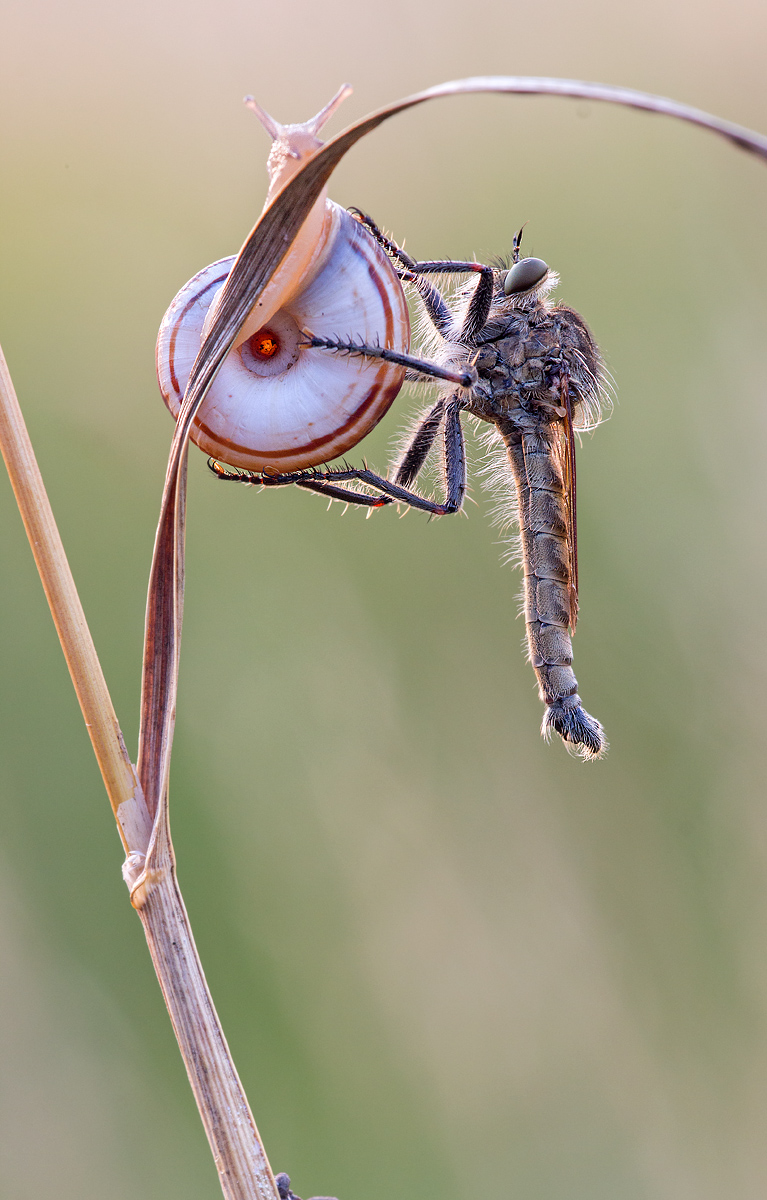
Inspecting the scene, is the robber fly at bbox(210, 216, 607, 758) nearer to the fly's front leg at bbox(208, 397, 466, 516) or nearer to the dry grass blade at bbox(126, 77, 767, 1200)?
the fly's front leg at bbox(208, 397, 466, 516)

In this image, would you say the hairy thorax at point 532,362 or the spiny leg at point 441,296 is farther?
the hairy thorax at point 532,362

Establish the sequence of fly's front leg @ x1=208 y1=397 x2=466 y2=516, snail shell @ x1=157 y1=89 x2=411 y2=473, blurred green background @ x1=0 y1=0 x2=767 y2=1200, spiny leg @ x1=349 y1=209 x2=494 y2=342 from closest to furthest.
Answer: snail shell @ x1=157 y1=89 x2=411 y2=473
fly's front leg @ x1=208 y1=397 x2=466 y2=516
spiny leg @ x1=349 y1=209 x2=494 y2=342
blurred green background @ x1=0 y1=0 x2=767 y2=1200

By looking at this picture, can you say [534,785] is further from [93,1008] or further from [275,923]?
[93,1008]

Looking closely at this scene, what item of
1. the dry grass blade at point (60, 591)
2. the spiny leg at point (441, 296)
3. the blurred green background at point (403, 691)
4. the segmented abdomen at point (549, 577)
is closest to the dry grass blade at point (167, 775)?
the dry grass blade at point (60, 591)

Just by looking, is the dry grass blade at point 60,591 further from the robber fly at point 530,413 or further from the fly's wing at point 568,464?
the fly's wing at point 568,464

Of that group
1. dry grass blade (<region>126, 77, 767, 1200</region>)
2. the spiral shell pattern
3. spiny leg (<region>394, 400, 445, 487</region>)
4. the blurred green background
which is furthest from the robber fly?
the blurred green background

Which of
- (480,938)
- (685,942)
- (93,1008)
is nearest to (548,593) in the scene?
(480,938)

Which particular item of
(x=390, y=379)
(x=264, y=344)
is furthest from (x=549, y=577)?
(x=264, y=344)
